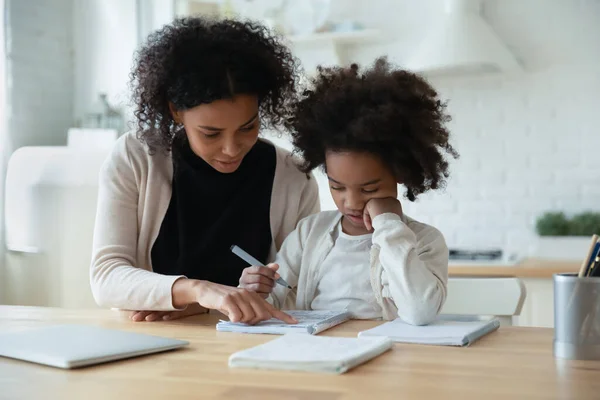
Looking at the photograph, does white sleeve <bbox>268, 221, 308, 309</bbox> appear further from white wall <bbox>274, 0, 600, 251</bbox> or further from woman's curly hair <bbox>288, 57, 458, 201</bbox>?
white wall <bbox>274, 0, 600, 251</bbox>

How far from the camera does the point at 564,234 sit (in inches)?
133

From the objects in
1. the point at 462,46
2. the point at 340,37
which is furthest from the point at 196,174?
the point at 340,37

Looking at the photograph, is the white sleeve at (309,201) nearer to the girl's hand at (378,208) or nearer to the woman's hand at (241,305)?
the girl's hand at (378,208)

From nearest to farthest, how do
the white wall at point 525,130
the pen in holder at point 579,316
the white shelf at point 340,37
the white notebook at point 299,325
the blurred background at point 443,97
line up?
the pen in holder at point 579,316, the white notebook at point 299,325, the blurred background at point 443,97, the white wall at point 525,130, the white shelf at point 340,37

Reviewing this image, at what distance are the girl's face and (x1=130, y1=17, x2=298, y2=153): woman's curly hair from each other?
261 millimetres

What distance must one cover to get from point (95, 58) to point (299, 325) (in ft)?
9.82

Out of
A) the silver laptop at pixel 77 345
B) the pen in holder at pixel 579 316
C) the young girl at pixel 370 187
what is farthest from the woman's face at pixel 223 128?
the pen in holder at pixel 579 316

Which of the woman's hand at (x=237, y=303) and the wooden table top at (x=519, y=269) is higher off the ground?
the woman's hand at (x=237, y=303)

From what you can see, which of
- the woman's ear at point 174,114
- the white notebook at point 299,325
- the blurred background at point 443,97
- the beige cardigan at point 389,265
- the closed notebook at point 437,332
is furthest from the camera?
the blurred background at point 443,97

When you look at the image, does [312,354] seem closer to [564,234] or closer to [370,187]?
[370,187]

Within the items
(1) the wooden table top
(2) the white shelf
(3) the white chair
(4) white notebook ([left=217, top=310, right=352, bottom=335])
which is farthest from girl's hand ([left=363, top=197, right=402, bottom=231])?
(2) the white shelf

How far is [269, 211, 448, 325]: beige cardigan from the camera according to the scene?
141cm

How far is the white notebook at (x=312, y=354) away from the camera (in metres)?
0.99

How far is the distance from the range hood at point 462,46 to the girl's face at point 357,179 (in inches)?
76.6
